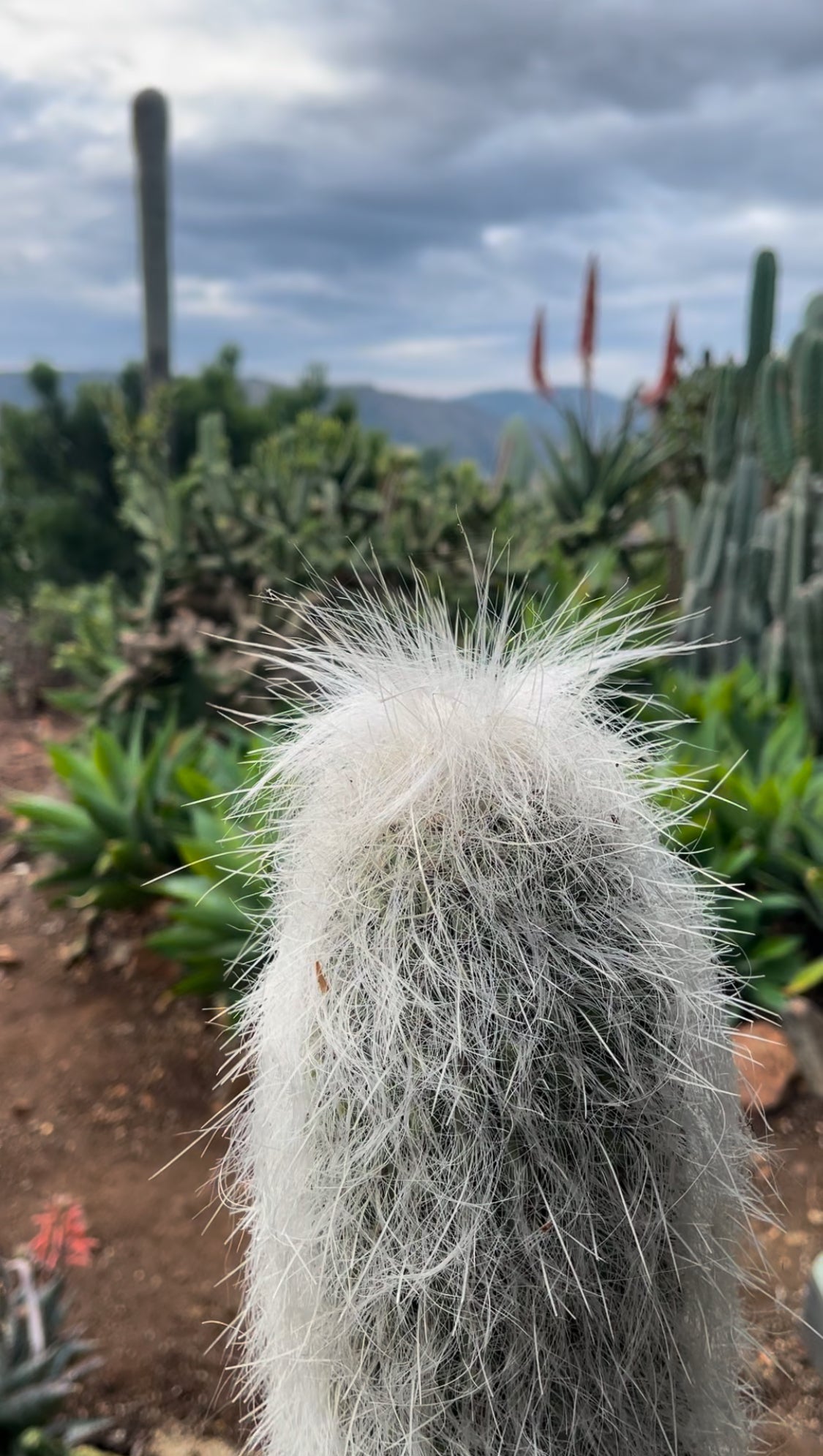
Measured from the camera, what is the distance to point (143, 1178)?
8.59 feet

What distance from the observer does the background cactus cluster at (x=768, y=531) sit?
4.65 m

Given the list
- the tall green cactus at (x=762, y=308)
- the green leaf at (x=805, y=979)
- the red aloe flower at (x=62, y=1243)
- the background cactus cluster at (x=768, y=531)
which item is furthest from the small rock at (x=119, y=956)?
the tall green cactus at (x=762, y=308)

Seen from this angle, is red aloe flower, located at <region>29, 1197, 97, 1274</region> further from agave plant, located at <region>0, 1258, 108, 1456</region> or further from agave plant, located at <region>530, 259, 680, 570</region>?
agave plant, located at <region>530, 259, 680, 570</region>

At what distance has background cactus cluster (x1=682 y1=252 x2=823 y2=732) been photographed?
183 inches

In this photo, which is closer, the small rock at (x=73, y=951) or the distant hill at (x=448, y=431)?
the small rock at (x=73, y=951)

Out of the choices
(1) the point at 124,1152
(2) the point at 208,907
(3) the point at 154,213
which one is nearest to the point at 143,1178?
(1) the point at 124,1152

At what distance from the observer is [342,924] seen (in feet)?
3.87

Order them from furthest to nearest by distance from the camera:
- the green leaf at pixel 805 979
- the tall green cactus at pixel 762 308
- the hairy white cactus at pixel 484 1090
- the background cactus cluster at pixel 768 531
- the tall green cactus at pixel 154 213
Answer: the tall green cactus at pixel 154 213 < the tall green cactus at pixel 762 308 < the background cactus cluster at pixel 768 531 < the green leaf at pixel 805 979 < the hairy white cactus at pixel 484 1090

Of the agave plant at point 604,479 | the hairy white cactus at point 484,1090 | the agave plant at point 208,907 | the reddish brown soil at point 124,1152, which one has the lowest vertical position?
the reddish brown soil at point 124,1152

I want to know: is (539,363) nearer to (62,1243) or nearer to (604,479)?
(604,479)

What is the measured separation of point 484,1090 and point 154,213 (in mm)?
8254

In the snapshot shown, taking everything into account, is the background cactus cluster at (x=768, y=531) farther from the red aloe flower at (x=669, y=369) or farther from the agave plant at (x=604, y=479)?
the red aloe flower at (x=669, y=369)

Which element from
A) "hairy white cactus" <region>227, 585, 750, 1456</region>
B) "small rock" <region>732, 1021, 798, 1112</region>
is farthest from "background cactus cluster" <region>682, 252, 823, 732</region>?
"hairy white cactus" <region>227, 585, 750, 1456</region>

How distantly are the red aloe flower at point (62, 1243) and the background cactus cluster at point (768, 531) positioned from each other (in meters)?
3.47
